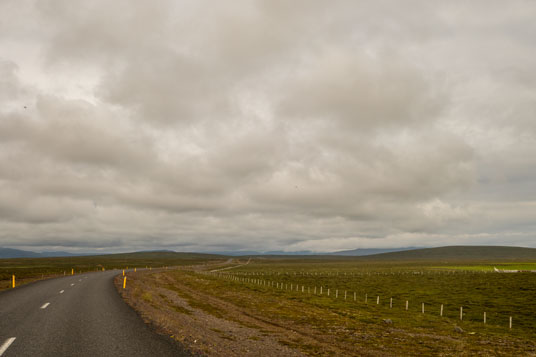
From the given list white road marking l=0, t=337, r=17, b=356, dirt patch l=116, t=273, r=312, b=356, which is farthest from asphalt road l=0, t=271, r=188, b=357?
dirt patch l=116, t=273, r=312, b=356

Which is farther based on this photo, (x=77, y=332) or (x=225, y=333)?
(x=225, y=333)

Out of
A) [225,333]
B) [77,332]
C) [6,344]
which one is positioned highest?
[6,344]

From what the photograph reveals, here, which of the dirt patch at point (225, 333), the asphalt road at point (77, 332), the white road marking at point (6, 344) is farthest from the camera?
the dirt patch at point (225, 333)

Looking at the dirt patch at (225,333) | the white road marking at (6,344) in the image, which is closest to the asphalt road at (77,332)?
the white road marking at (6,344)

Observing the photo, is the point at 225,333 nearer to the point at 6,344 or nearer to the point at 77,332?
the point at 77,332

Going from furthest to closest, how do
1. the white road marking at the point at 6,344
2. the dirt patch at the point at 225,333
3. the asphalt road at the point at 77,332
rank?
the dirt patch at the point at 225,333
the asphalt road at the point at 77,332
the white road marking at the point at 6,344

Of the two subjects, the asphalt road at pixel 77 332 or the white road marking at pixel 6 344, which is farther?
the asphalt road at pixel 77 332

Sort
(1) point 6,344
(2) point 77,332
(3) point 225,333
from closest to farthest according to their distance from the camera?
(1) point 6,344 → (2) point 77,332 → (3) point 225,333

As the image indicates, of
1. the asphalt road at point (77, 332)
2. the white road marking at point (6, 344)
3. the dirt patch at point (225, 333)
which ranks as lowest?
the dirt patch at point (225, 333)

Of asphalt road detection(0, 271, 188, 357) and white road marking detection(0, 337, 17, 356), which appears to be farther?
asphalt road detection(0, 271, 188, 357)

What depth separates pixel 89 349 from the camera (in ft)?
40.0

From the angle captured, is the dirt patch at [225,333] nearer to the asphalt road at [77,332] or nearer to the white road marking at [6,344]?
the asphalt road at [77,332]

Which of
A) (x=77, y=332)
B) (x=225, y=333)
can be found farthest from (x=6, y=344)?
(x=225, y=333)

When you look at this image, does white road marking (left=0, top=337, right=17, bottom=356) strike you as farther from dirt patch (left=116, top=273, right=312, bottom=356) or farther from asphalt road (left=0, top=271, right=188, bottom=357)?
dirt patch (left=116, top=273, right=312, bottom=356)
